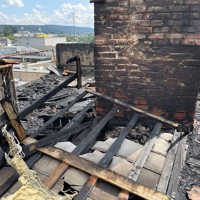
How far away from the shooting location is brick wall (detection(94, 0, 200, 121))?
312cm

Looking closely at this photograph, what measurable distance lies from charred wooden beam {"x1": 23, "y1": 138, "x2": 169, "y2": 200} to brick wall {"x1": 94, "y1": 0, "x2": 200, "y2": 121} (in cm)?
157

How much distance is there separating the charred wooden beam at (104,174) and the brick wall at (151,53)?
5.15 ft

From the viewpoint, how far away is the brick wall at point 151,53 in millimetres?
3119

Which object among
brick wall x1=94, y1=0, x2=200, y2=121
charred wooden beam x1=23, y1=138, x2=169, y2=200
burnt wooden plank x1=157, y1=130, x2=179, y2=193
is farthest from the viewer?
brick wall x1=94, y1=0, x2=200, y2=121

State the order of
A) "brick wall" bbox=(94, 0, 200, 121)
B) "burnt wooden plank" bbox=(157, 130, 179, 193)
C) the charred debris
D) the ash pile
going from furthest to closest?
the ash pile < "brick wall" bbox=(94, 0, 200, 121) < "burnt wooden plank" bbox=(157, 130, 179, 193) < the charred debris

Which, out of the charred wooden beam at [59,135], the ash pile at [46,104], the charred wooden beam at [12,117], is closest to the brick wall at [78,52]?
the ash pile at [46,104]

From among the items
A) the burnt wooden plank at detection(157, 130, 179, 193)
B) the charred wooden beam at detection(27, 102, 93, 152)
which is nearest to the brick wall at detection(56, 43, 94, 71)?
the charred wooden beam at detection(27, 102, 93, 152)

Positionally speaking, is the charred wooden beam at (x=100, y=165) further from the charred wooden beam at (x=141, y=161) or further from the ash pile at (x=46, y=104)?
the ash pile at (x=46, y=104)

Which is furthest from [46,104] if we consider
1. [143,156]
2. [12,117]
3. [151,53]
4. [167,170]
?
[167,170]

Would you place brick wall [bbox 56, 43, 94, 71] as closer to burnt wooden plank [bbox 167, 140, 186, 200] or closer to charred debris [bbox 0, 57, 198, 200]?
charred debris [bbox 0, 57, 198, 200]

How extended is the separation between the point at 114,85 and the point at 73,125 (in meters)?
1.18

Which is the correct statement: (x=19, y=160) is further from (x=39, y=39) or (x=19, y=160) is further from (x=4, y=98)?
(x=39, y=39)

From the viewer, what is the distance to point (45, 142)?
2.91 meters

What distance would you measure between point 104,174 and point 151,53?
210 cm
